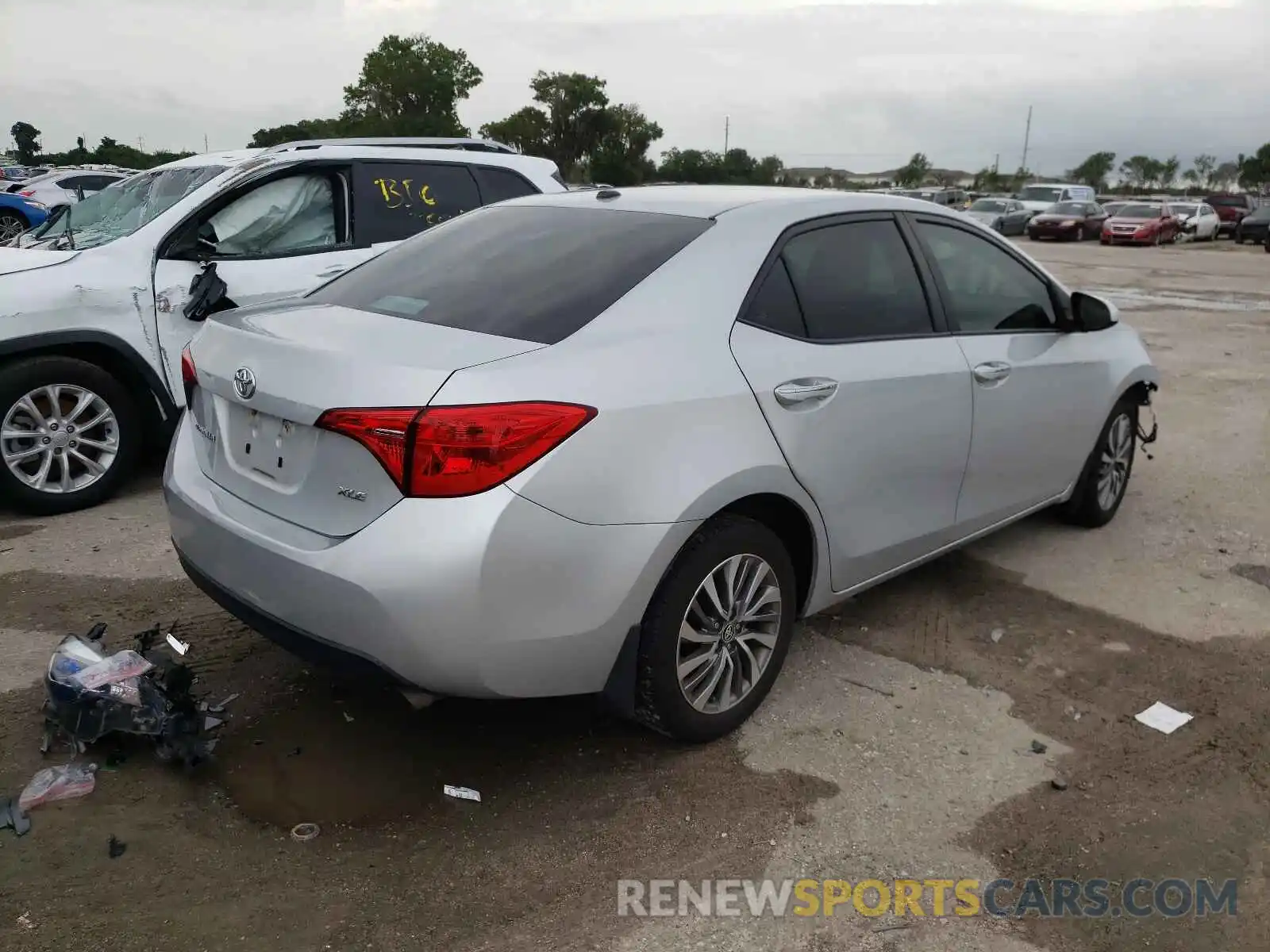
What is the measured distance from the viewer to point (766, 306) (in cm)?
323

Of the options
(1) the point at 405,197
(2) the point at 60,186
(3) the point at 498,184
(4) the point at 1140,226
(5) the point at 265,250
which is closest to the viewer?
(5) the point at 265,250

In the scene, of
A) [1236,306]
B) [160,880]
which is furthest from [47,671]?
[1236,306]

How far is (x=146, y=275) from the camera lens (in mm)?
5273

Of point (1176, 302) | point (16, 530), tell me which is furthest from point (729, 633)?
point (1176, 302)

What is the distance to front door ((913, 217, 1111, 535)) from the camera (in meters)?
3.99

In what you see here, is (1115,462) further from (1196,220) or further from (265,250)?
(1196,220)

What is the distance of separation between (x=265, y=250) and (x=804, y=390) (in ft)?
12.1

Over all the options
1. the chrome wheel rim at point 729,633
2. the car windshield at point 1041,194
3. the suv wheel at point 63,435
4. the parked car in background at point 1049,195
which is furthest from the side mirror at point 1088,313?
the car windshield at point 1041,194

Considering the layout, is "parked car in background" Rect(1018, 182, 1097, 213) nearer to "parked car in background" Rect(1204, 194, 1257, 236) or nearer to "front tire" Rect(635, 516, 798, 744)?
"parked car in background" Rect(1204, 194, 1257, 236)

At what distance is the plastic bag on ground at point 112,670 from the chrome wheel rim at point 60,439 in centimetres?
230

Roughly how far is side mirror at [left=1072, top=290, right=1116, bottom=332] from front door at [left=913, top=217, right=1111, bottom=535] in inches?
2.8

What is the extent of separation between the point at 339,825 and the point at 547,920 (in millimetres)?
685

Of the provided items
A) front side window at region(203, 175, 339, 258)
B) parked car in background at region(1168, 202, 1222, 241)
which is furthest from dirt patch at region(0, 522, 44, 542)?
parked car in background at region(1168, 202, 1222, 241)

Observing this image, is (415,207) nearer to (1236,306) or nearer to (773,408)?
(773,408)
